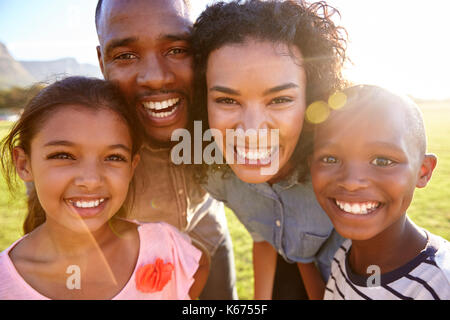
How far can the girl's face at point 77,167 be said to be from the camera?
1.57 metres

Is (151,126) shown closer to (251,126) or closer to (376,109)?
(251,126)

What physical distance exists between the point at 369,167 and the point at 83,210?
1.52 m

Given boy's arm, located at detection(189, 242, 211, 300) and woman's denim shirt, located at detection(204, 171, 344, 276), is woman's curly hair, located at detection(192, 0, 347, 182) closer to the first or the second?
woman's denim shirt, located at detection(204, 171, 344, 276)

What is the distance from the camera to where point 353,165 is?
154 centimetres

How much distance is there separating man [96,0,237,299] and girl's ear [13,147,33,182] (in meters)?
0.70

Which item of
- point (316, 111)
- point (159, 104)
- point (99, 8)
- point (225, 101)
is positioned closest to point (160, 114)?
point (159, 104)

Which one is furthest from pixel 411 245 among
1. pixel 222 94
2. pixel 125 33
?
pixel 125 33

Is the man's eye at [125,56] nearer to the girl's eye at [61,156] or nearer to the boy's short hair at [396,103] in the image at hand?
the girl's eye at [61,156]

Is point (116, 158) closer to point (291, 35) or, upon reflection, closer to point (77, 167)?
point (77, 167)

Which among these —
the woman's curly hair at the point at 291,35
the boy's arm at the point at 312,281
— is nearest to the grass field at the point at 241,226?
the boy's arm at the point at 312,281

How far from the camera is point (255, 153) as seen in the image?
5.79 feet

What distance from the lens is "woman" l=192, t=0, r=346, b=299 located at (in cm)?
163

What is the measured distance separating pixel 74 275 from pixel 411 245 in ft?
6.09

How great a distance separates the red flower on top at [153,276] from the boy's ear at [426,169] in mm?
1467
